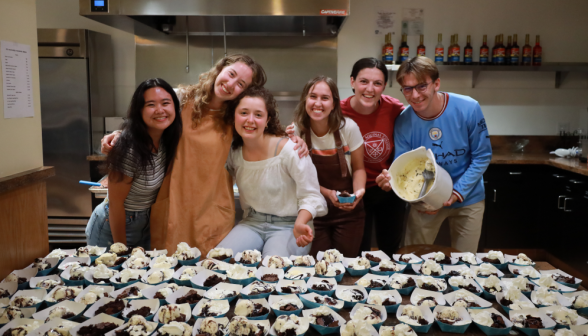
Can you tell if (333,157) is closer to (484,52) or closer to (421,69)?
(421,69)

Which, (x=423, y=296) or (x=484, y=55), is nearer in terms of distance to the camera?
(x=423, y=296)

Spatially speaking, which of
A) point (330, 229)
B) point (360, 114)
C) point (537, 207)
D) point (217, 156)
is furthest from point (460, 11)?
point (217, 156)

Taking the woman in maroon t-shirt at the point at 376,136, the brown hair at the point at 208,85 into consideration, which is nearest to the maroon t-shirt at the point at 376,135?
the woman in maroon t-shirt at the point at 376,136

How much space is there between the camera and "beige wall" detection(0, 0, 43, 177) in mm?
1742

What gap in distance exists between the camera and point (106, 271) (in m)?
1.70

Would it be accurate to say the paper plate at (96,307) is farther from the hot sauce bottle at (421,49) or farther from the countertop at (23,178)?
the hot sauce bottle at (421,49)

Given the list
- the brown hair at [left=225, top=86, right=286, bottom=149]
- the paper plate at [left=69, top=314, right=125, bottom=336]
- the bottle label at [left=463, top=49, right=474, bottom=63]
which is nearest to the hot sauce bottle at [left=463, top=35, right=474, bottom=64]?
the bottle label at [left=463, top=49, right=474, bottom=63]

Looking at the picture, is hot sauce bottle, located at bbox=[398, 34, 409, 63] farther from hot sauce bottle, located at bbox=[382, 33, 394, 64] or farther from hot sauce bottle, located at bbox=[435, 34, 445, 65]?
hot sauce bottle, located at bbox=[435, 34, 445, 65]

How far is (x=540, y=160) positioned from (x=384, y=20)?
202cm

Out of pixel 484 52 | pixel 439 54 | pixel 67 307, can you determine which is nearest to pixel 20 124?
pixel 67 307

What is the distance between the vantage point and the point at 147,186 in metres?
2.24

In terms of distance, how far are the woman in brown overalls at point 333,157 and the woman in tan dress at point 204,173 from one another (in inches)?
10.4

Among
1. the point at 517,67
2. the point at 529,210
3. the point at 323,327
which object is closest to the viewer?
the point at 323,327

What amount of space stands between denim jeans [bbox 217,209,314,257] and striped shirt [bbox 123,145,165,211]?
45 cm
